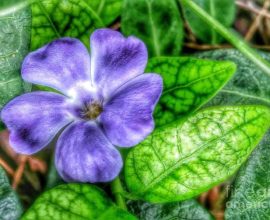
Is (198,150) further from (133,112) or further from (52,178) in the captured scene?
(52,178)

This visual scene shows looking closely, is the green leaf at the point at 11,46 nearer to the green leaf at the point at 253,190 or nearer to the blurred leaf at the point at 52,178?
the blurred leaf at the point at 52,178

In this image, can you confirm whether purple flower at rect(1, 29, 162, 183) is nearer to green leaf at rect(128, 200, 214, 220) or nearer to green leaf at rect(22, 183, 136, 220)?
green leaf at rect(22, 183, 136, 220)

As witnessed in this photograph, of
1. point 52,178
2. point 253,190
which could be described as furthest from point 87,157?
point 253,190

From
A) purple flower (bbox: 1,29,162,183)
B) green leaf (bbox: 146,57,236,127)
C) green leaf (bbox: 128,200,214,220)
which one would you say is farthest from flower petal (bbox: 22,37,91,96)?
green leaf (bbox: 128,200,214,220)

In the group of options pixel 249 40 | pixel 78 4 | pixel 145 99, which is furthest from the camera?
pixel 249 40

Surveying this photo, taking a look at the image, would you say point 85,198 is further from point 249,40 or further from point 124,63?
point 249,40

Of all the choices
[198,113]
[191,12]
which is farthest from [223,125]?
[191,12]
